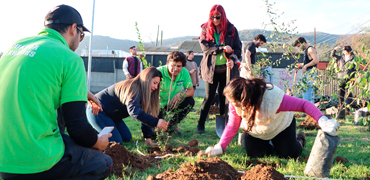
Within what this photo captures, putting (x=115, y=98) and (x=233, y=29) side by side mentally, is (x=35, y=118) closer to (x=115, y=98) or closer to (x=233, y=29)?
(x=115, y=98)

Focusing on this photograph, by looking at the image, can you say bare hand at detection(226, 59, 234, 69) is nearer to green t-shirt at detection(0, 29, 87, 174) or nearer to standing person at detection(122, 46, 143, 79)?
green t-shirt at detection(0, 29, 87, 174)

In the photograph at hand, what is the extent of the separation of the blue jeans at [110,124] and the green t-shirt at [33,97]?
2.11m

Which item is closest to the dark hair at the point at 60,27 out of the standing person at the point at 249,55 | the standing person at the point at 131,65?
the standing person at the point at 249,55

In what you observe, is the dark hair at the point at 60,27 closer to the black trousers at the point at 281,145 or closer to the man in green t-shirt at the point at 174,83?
the man in green t-shirt at the point at 174,83

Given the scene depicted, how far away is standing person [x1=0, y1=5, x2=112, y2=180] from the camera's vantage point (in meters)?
1.52

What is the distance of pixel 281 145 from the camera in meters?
3.14

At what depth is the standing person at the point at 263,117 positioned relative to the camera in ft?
8.24

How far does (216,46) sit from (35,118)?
3317 millimetres

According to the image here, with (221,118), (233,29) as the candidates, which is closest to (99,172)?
(221,118)

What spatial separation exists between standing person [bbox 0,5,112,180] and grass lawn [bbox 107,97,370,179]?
100cm

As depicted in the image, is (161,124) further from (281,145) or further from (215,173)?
(281,145)

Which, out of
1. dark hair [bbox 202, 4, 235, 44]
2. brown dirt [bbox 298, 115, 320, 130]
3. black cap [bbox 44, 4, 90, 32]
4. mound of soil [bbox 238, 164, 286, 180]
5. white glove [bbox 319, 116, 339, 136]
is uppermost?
dark hair [bbox 202, 4, 235, 44]

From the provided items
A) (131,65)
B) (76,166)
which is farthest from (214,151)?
(131,65)

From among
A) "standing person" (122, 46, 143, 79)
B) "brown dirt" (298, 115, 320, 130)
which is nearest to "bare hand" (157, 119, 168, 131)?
"brown dirt" (298, 115, 320, 130)
